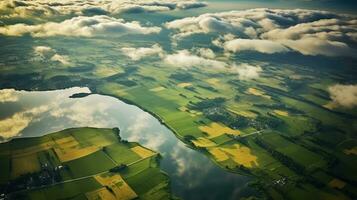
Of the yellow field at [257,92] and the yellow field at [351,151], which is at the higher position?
the yellow field at [351,151]

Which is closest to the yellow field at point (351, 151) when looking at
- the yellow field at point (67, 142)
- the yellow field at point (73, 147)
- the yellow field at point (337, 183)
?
the yellow field at point (337, 183)

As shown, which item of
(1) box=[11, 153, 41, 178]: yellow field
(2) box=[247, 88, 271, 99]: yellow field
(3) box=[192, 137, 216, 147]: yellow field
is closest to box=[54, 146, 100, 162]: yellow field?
(1) box=[11, 153, 41, 178]: yellow field

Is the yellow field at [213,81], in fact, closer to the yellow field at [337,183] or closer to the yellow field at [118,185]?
the yellow field at [337,183]

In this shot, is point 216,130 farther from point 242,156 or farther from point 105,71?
point 105,71

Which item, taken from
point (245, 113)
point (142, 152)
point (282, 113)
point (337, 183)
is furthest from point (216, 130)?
point (337, 183)

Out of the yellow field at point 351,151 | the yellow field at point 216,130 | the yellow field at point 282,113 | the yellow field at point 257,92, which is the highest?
the yellow field at point 216,130
